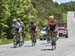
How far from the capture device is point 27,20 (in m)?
51.8

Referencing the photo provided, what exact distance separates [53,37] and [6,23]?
2453cm

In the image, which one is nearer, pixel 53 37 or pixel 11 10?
pixel 53 37

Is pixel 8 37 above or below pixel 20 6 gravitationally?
below

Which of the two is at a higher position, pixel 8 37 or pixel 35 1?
pixel 35 1

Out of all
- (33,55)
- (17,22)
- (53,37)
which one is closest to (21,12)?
(17,22)

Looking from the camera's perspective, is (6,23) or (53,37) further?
(6,23)

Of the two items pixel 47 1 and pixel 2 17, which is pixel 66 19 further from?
pixel 2 17

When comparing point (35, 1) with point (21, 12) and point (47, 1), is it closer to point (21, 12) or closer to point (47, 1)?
point (47, 1)

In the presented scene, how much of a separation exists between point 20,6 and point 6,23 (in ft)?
15.1

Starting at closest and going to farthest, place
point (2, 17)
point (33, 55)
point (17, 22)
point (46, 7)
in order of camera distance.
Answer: point (33, 55) → point (17, 22) → point (2, 17) → point (46, 7)

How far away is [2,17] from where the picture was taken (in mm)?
43344

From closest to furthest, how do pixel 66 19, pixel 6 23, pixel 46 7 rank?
pixel 6 23
pixel 46 7
pixel 66 19

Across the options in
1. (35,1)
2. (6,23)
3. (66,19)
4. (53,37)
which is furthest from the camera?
(66,19)

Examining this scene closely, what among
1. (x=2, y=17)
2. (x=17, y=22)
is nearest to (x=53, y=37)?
(x=17, y=22)
